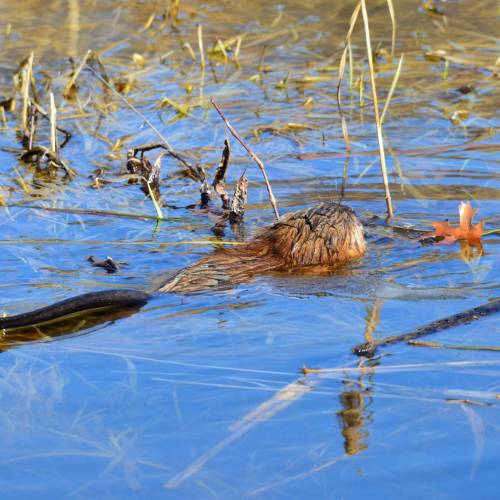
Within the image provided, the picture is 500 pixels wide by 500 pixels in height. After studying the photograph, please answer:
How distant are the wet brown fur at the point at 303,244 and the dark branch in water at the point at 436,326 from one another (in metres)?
1.14

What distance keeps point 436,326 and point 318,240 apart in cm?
132

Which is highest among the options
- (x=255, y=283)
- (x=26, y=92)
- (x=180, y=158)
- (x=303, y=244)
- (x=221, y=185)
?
(x=26, y=92)

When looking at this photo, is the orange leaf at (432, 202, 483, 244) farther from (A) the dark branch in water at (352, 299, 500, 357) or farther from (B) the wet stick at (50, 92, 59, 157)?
(B) the wet stick at (50, 92, 59, 157)

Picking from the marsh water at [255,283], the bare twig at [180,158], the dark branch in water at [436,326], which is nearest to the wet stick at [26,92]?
the marsh water at [255,283]

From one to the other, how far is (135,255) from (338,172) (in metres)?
1.71

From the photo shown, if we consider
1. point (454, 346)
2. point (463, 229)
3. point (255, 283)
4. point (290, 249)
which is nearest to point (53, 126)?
point (290, 249)

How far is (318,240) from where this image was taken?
5.08m

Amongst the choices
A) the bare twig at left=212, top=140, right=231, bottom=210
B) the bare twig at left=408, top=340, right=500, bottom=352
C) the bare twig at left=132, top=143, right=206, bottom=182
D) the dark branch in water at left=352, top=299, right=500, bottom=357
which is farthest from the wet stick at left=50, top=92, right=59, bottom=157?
the bare twig at left=408, top=340, right=500, bottom=352

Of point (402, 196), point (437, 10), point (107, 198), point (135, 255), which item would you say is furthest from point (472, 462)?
point (437, 10)

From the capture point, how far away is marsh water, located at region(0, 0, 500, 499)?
2.99 m

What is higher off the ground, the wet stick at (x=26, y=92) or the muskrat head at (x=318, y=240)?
the wet stick at (x=26, y=92)

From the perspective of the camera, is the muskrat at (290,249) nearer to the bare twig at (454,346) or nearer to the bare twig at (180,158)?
the bare twig at (180,158)

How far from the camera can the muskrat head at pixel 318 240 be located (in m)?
5.05

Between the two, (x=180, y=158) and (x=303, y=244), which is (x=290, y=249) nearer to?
(x=303, y=244)
